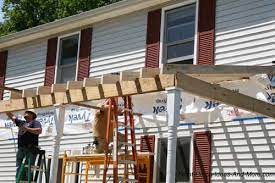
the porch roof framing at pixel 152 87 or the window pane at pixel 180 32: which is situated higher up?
the window pane at pixel 180 32

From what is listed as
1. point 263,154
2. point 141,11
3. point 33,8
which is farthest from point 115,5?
point 33,8

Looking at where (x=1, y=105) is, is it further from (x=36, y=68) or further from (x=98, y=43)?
(x=36, y=68)

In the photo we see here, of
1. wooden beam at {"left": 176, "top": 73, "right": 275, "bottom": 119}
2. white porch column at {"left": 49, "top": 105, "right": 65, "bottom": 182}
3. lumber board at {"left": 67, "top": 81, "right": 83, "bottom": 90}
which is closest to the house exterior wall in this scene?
wooden beam at {"left": 176, "top": 73, "right": 275, "bottom": 119}

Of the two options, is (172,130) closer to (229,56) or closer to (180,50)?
(229,56)

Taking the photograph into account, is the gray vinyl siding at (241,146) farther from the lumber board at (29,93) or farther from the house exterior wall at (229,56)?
the lumber board at (29,93)

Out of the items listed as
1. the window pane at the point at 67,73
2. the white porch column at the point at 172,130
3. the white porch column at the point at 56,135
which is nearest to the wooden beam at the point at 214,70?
the white porch column at the point at 172,130

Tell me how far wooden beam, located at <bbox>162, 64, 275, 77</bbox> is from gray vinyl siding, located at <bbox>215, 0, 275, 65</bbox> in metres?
1.76

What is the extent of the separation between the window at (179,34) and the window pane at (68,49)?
11.3ft

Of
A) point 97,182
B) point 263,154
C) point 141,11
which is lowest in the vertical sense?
point 97,182

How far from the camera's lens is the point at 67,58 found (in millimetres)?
15344

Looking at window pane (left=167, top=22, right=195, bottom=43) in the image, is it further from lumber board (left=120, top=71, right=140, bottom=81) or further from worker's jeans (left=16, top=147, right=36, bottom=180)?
worker's jeans (left=16, top=147, right=36, bottom=180)

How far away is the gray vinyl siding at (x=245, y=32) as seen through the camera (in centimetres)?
1073

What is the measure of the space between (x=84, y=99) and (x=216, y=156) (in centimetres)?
326

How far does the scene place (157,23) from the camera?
42.3 feet
